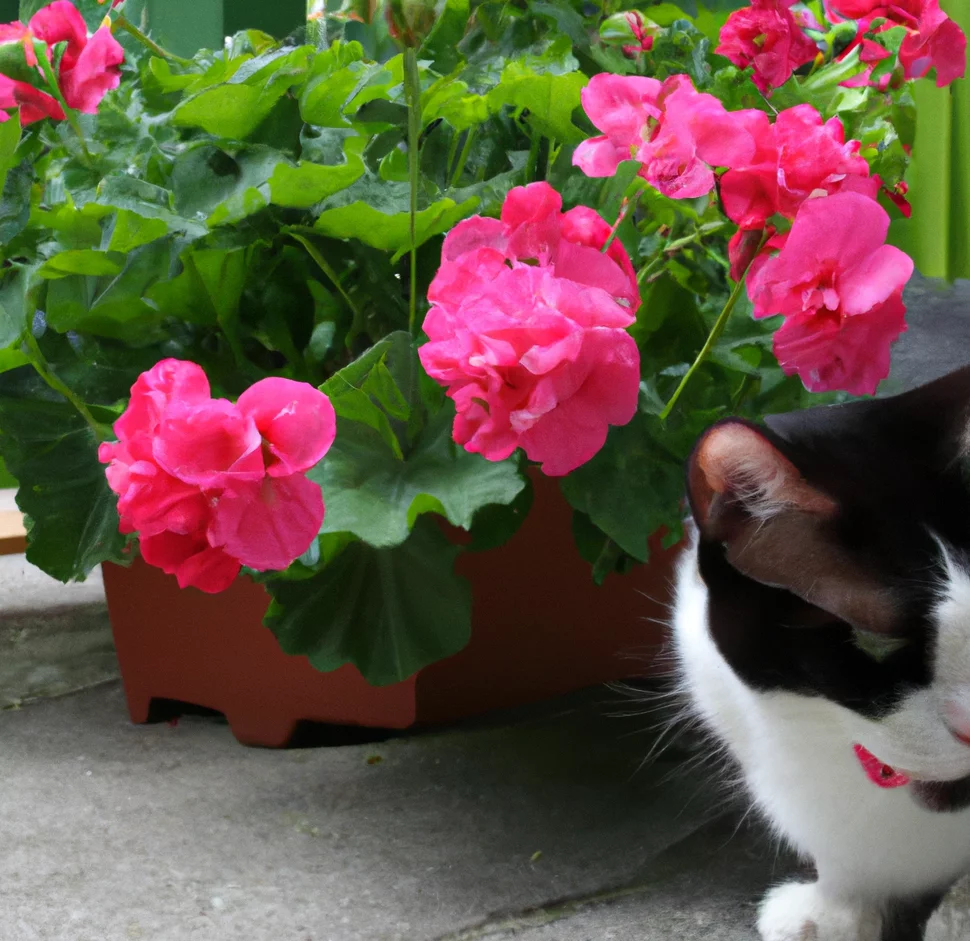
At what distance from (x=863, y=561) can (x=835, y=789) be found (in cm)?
19

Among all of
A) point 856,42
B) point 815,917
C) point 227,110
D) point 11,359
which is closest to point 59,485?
point 11,359

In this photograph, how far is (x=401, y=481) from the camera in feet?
2.59

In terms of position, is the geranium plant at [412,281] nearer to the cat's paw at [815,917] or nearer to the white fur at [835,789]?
the white fur at [835,789]

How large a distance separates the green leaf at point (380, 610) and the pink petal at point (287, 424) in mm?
236

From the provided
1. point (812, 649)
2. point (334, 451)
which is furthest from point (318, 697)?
point (812, 649)

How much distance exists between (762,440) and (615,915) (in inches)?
15.2

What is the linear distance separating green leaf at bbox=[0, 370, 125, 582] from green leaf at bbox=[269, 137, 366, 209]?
26cm

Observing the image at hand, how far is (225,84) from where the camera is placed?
0.79m

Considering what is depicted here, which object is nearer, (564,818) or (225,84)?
(225,84)

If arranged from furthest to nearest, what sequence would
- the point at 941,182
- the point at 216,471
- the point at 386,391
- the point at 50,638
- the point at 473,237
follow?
the point at 941,182 < the point at 50,638 < the point at 386,391 < the point at 473,237 < the point at 216,471

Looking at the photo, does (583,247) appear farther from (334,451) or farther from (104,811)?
(104,811)

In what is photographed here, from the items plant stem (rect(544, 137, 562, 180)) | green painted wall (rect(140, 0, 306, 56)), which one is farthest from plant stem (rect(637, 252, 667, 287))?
green painted wall (rect(140, 0, 306, 56))

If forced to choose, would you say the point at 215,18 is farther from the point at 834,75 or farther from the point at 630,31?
the point at 834,75

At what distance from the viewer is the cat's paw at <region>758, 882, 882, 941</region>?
0.76 m
